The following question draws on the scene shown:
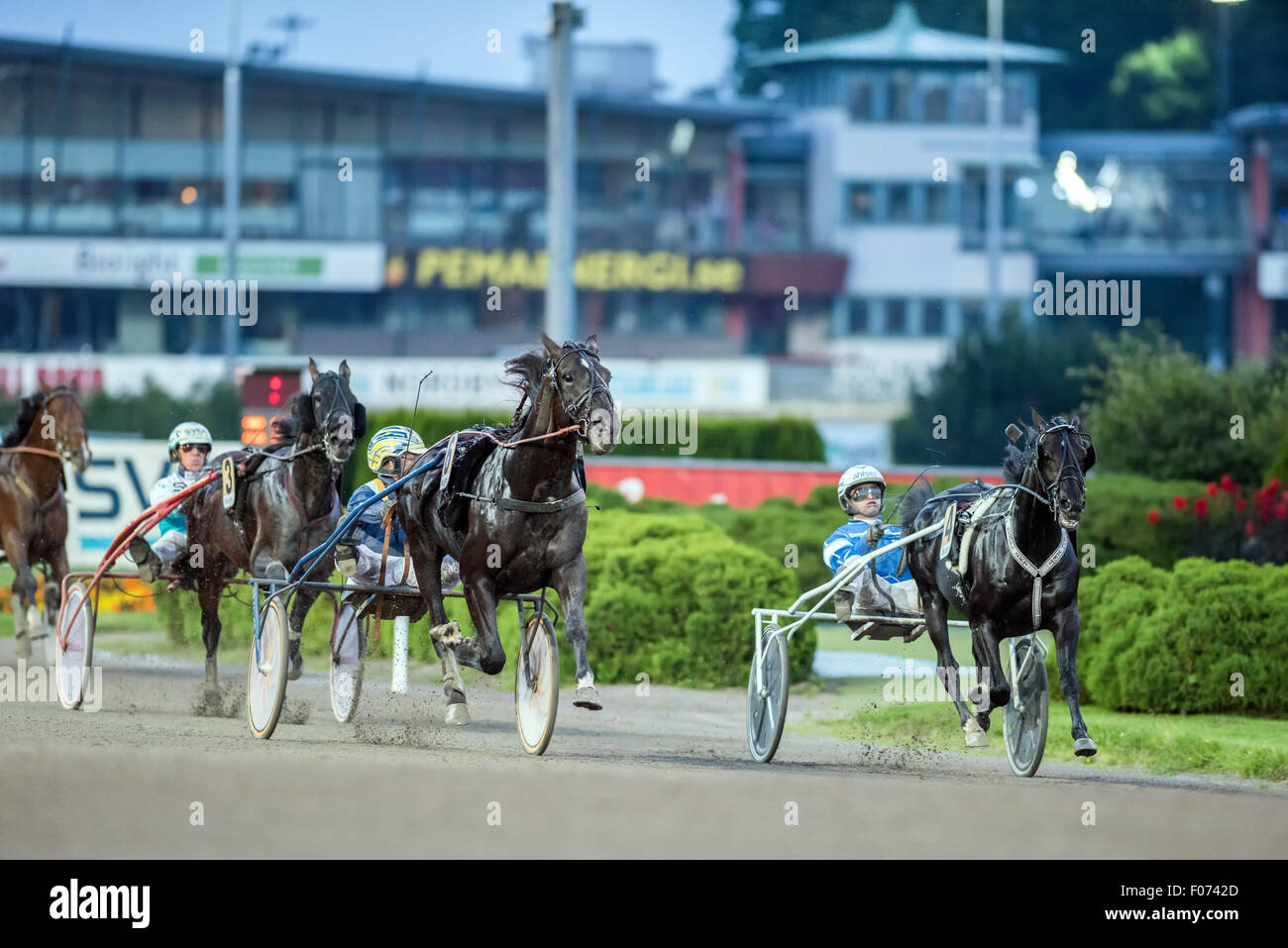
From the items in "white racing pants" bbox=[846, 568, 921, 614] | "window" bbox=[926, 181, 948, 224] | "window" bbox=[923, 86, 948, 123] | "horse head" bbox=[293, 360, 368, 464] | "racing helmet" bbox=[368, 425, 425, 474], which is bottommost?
"white racing pants" bbox=[846, 568, 921, 614]

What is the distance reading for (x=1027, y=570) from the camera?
26.5ft

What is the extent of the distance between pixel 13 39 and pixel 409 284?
10.5 m

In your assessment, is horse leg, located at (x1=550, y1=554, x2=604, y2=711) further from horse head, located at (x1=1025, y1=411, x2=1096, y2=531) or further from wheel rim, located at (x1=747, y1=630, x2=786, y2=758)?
horse head, located at (x1=1025, y1=411, x2=1096, y2=531)

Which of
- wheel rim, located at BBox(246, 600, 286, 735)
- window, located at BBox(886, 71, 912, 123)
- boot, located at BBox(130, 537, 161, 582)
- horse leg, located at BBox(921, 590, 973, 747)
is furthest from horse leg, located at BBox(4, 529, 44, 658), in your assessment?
window, located at BBox(886, 71, 912, 123)

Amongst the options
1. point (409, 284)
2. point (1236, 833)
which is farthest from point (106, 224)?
point (1236, 833)

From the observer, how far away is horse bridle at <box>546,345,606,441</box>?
8.12m

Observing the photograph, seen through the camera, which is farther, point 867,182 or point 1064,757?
A: point 867,182

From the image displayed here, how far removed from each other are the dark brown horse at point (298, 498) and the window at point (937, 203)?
135 ft

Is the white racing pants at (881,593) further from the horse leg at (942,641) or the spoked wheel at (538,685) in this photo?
the spoked wheel at (538,685)

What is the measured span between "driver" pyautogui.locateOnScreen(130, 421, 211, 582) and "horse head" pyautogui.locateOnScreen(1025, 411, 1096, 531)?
5.07m

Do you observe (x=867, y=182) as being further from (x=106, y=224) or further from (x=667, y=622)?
(x=667, y=622)

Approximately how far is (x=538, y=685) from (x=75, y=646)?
3716 millimetres

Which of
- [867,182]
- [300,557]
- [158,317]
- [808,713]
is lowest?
[808,713]

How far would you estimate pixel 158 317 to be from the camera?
46.2m
